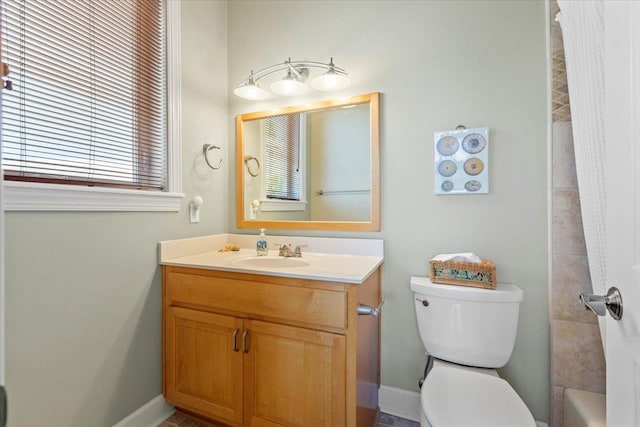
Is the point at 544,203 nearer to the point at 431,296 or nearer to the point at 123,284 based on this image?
the point at 431,296

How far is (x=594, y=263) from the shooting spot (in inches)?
43.7

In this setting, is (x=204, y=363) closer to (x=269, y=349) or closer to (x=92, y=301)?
(x=269, y=349)

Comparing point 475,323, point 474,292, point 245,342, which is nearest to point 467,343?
point 475,323

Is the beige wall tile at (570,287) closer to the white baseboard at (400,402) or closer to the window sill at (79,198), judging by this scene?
the white baseboard at (400,402)

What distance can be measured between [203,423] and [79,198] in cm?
128

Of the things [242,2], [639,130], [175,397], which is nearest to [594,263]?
[639,130]

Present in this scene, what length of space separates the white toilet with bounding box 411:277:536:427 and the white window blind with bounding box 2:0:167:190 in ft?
5.21

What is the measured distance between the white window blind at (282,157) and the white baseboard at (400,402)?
49.0 inches

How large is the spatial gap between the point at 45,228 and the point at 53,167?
0.25 meters

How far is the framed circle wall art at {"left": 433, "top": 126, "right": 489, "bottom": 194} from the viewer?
1.50 m

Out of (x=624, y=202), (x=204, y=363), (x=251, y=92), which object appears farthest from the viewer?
(x=251, y=92)

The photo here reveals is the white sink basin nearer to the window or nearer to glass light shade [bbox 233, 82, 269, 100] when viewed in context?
the window

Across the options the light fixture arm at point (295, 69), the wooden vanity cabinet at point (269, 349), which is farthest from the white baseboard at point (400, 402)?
the light fixture arm at point (295, 69)

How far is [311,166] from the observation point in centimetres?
190
